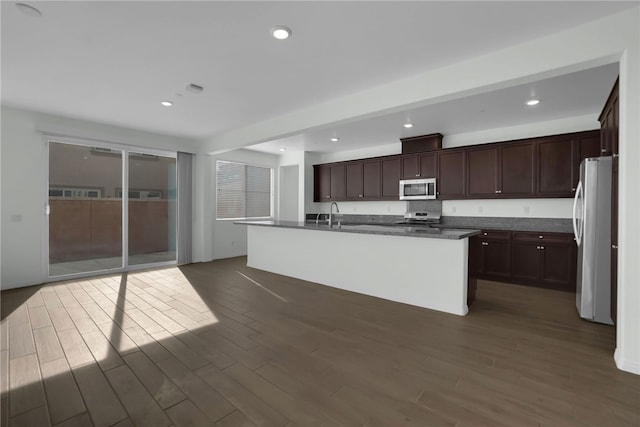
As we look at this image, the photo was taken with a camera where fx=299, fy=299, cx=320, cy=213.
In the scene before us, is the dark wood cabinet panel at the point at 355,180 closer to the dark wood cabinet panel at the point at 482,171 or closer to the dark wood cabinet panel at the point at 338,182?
the dark wood cabinet panel at the point at 338,182

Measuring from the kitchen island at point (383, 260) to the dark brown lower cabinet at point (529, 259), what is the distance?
87 centimetres

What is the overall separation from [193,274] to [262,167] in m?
3.79

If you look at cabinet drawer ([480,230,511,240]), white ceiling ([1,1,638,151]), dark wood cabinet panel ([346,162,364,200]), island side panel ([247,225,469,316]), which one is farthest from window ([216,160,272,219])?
cabinet drawer ([480,230,511,240])

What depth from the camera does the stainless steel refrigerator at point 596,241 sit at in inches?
122

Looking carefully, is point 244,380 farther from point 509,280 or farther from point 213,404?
point 509,280

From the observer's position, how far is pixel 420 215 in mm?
6066

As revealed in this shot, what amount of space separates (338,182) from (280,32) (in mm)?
4987

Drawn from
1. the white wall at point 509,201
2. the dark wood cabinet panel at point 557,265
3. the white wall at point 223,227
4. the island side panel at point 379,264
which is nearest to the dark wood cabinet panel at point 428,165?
the white wall at point 509,201

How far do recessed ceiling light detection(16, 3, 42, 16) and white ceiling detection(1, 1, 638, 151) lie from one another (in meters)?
0.06

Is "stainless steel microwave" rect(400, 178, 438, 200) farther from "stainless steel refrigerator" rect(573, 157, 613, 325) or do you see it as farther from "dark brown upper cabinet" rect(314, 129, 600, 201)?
"stainless steel refrigerator" rect(573, 157, 613, 325)

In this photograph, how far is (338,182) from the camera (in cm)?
736

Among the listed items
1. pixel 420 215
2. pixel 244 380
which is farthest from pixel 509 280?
pixel 244 380

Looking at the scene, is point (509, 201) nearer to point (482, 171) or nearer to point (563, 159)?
point (482, 171)

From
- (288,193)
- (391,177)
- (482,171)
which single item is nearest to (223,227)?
(288,193)
